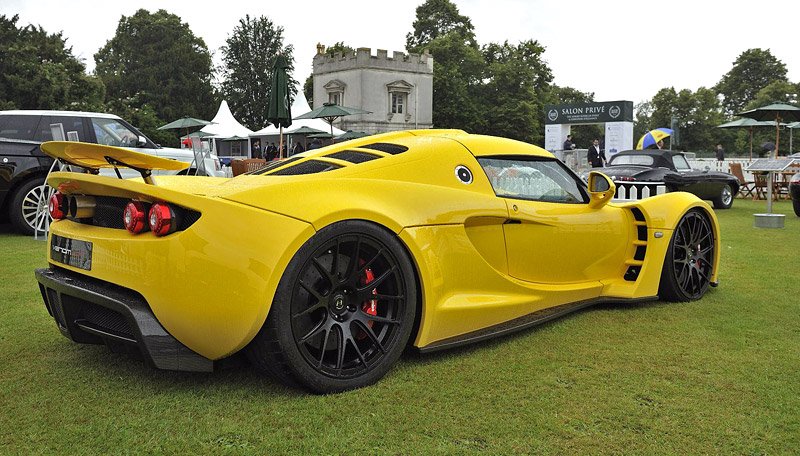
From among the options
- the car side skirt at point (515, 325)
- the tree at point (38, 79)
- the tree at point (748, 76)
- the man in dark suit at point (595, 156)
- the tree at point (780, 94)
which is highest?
the tree at point (748, 76)

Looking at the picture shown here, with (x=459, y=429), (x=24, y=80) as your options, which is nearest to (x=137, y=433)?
(x=459, y=429)

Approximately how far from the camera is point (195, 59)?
6400cm

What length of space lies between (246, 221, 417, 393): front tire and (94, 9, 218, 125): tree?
6034 centimetres

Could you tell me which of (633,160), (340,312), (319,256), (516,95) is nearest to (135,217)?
(319,256)

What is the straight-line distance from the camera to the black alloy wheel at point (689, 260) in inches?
184

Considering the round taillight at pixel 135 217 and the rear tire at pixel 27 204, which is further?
the rear tire at pixel 27 204

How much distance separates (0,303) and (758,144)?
6102 cm

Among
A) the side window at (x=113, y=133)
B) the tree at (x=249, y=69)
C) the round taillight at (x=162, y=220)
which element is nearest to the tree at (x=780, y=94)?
the tree at (x=249, y=69)

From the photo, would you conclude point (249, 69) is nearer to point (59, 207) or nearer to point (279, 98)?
point (279, 98)

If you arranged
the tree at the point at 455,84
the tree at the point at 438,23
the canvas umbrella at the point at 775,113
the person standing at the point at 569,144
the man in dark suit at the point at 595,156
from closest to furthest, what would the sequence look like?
the man in dark suit at the point at 595,156
the canvas umbrella at the point at 775,113
the person standing at the point at 569,144
the tree at the point at 455,84
the tree at the point at 438,23

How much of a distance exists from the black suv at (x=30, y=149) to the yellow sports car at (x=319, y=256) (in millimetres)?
5486

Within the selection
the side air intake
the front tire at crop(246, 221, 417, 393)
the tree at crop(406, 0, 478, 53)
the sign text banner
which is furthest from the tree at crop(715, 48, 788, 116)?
the front tire at crop(246, 221, 417, 393)

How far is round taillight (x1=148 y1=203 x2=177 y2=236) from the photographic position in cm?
259

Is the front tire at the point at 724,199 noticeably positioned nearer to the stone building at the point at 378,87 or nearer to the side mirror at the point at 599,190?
the side mirror at the point at 599,190
